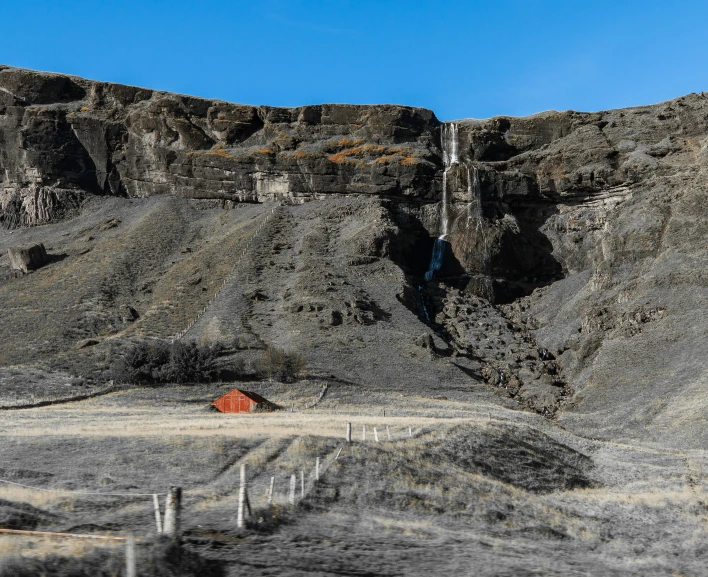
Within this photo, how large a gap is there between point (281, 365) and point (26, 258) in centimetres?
3455

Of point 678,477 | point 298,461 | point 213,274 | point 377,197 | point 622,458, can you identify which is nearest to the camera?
point 298,461

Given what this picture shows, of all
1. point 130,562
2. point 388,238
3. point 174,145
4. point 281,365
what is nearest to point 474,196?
point 388,238

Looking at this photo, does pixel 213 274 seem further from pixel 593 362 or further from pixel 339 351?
pixel 593 362

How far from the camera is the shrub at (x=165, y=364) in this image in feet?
157

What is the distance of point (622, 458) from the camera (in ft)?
108

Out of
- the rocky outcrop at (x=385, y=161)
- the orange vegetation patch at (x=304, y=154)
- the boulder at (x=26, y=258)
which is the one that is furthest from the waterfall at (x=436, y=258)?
the boulder at (x=26, y=258)

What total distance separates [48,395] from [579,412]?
30.4m

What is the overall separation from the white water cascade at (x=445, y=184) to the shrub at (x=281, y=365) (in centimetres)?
2551

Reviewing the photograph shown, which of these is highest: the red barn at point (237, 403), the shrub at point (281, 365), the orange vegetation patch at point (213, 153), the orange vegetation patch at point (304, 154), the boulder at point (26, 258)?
the orange vegetation patch at point (213, 153)

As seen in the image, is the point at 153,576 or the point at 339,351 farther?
the point at 339,351

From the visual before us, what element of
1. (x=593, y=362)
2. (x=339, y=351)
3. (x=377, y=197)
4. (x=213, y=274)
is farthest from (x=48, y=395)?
(x=377, y=197)

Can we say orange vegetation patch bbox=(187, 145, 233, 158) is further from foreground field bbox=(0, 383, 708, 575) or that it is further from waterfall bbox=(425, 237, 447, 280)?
foreground field bbox=(0, 383, 708, 575)

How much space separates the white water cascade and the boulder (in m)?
35.5

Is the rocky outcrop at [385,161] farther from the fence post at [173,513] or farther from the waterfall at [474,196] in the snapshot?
the fence post at [173,513]
